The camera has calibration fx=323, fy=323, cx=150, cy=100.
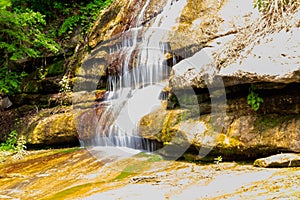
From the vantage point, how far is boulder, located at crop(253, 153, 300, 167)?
14.3ft

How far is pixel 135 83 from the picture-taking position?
824 centimetres

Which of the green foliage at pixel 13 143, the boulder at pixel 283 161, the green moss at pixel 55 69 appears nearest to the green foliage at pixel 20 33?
the green moss at pixel 55 69

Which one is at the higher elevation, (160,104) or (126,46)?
(126,46)

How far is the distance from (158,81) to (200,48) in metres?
1.58

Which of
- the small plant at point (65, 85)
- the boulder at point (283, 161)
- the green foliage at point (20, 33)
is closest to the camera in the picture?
the boulder at point (283, 161)

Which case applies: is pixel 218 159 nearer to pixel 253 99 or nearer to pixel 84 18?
pixel 253 99

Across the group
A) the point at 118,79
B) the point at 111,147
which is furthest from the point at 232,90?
the point at 118,79

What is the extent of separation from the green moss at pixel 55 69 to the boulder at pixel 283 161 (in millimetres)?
7912

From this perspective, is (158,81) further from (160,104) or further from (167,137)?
(167,137)

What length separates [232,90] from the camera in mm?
5598

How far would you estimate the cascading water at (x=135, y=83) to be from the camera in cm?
741

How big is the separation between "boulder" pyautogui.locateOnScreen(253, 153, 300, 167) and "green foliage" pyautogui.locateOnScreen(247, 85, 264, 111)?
3.01 feet

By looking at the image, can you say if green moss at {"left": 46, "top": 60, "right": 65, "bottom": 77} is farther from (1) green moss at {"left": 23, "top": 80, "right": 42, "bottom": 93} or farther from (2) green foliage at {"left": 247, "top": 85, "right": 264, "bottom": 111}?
(2) green foliage at {"left": 247, "top": 85, "right": 264, "bottom": 111}

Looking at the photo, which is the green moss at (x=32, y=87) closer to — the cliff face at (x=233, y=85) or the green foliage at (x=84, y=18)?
the green foliage at (x=84, y=18)
